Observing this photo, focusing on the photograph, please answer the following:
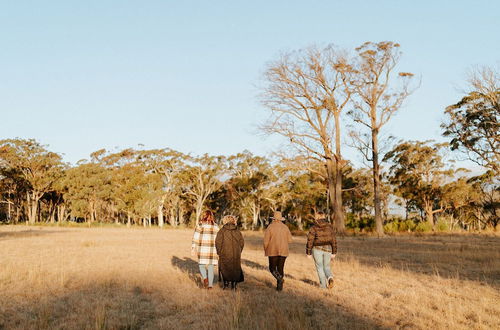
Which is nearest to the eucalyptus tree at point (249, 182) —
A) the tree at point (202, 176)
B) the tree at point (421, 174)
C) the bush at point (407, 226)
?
the tree at point (202, 176)

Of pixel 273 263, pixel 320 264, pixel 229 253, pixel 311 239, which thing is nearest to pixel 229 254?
pixel 229 253

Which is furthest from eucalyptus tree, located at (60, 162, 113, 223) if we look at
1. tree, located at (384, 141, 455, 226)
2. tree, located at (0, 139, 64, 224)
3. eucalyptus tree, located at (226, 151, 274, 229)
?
tree, located at (384, 141, 455, 226)

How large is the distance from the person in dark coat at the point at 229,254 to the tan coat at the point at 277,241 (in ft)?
2.26

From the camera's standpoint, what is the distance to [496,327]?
5617mm

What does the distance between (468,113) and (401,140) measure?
13.5 metres

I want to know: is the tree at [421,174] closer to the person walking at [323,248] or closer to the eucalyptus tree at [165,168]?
the eucalyptus tree at [165,168]

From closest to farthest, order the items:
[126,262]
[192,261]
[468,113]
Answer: [126,262] < [192,261] < [468,113]

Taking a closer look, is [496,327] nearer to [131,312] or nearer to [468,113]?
[131,312]

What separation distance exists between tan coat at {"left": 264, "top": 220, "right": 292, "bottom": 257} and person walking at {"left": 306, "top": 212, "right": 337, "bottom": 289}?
57 centimetres

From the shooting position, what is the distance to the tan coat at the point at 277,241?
364 inches

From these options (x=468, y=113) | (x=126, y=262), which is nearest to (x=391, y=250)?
(x=126, y=262)

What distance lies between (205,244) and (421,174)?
4281cm

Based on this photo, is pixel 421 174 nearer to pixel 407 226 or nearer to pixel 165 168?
pixel 407 226

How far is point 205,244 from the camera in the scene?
936cm
